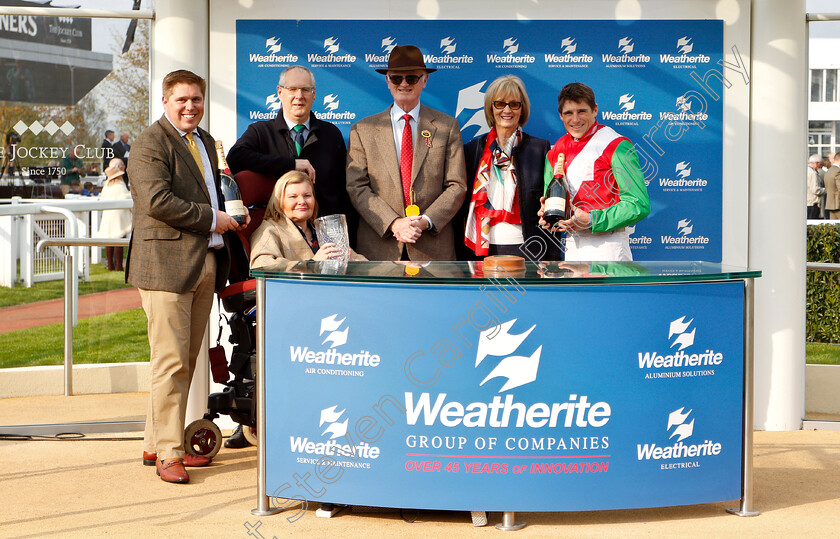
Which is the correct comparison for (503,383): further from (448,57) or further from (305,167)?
(448,57)

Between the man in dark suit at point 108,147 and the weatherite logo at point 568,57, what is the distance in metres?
3.05

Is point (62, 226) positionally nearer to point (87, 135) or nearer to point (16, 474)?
point (87, 135)

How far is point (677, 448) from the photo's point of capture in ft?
13.6

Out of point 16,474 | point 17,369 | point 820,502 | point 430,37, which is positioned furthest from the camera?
point 17,369

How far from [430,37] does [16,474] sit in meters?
3.75

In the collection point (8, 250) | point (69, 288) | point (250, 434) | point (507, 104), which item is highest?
point (507, 104)

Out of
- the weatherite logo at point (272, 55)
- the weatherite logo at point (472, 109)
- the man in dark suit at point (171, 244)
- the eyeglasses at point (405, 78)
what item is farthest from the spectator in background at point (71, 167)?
the weatherite logo at point (472, 109)

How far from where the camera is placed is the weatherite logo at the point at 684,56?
250 inches

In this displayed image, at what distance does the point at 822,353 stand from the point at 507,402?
12.6 feet

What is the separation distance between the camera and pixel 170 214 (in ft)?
16.0

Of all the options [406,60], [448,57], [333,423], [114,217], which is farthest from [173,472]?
[448,57]

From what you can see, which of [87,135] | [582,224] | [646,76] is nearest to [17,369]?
[87,135]

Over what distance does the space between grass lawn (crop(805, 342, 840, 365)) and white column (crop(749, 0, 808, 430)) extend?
422mm

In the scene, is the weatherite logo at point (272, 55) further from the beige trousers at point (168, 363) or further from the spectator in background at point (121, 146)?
the beige trousers at point (168, 363)
